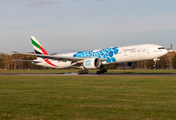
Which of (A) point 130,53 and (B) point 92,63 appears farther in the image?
(B) point 92,63

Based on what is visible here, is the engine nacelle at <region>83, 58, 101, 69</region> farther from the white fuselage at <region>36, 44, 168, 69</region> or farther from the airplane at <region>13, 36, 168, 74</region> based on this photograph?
the white fuselage at <region>36, 44, 168, 69</region>

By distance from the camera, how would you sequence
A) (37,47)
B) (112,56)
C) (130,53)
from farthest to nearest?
(37,47)
(112,56)
(130,53)

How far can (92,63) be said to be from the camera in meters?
38.9

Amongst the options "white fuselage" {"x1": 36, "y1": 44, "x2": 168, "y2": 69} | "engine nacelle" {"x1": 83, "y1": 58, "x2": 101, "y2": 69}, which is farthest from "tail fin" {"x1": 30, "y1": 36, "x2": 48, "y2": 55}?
"engine nacelle" {"x1": 83, "y1": 58, "x2": 101, "y2": 69}

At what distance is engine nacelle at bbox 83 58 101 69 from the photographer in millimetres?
38875

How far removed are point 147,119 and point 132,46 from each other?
1229 inches

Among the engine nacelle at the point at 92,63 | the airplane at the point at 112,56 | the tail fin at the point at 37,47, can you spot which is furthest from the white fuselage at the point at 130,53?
the tail fin at the point at 37,47

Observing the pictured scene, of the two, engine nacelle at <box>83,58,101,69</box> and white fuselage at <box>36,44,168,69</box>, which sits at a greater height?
white fuselage at <box>36,44,168,69</box>

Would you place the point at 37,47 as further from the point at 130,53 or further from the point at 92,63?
the point at 130,53

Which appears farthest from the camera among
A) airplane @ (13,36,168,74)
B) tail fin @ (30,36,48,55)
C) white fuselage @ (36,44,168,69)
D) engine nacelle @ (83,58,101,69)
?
tail fin @ (30,36,48,55)

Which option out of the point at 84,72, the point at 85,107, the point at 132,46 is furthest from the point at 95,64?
the point at 85,107

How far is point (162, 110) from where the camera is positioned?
8.66m

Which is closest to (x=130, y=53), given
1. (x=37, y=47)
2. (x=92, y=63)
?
(x=92, y=63)

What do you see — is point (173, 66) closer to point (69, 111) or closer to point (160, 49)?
point (160, 49)
